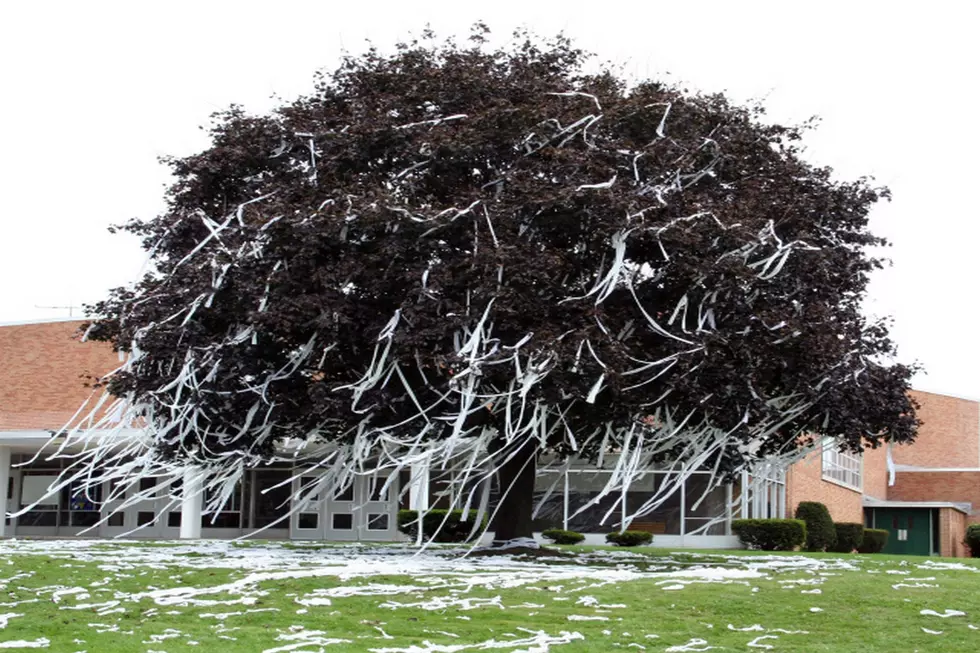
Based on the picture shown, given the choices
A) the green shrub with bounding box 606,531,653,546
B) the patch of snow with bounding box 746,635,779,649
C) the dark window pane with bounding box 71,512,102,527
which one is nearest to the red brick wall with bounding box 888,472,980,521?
the green shrub with bounding box 606,531,653,546

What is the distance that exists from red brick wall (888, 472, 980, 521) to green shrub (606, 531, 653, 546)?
22879 millimetres

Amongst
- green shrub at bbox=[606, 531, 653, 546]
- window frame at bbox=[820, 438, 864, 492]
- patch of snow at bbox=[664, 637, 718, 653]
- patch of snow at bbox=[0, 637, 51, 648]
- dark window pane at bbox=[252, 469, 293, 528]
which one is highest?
window frame at bbox=[820, 438, 864, 492]

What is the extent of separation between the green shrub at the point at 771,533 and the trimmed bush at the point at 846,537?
503 centimetres

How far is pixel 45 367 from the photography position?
114 feet

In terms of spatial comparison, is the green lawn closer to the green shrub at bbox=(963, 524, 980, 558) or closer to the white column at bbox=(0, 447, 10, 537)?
the white column at bbox=(0, 447, 10, 537)

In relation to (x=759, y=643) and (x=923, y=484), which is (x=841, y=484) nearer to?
(x=923, y=484)

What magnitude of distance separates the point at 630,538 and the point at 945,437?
31.0 meters

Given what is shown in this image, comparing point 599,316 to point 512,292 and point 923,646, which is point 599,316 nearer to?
point 512,292

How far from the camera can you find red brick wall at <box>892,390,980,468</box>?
185ft

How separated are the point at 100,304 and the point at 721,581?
33.1ft

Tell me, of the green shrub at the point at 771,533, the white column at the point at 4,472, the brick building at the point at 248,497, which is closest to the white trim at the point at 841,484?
the brick building at the point at 248,497

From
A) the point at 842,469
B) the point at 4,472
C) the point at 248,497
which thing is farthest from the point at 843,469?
the point at 4,472

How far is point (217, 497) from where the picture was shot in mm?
20219

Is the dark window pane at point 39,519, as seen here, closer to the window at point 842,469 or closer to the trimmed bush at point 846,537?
the trimmed bush at point 846,537
